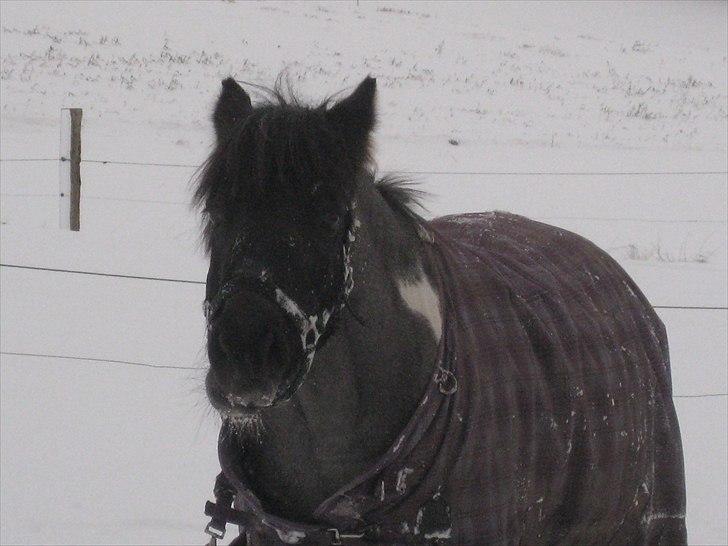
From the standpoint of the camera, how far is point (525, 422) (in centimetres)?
198

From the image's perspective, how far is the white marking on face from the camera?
188cm

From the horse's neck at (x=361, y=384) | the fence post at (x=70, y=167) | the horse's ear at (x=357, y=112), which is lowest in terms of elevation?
the fence post at (x=70, y=167)

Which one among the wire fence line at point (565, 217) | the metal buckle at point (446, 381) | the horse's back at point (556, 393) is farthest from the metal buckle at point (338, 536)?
the wire fence line at point (565, 217)

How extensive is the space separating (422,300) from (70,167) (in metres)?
5.38

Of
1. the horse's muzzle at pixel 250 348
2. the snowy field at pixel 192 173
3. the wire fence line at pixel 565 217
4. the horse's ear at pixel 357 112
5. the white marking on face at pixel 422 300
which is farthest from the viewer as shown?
the wire fence line at pixel 565 217

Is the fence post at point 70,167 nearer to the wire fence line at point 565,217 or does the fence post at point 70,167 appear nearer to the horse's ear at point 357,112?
the wire fence line at point 565,217

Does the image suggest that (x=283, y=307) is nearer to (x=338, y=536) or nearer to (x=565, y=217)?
(x=338, y=536)

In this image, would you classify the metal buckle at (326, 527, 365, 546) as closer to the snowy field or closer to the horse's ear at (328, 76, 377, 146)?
the snowy field

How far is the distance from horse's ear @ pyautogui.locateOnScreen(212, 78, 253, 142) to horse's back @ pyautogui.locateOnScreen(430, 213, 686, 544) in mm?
552

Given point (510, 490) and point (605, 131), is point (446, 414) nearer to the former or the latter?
point (510, 490)

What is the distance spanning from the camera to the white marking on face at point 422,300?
1.88 m

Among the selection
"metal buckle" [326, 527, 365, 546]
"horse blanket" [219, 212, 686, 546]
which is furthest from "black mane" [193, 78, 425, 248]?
"metal buckle" [326, 527, 365, 546]

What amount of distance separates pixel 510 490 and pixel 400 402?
0.30m

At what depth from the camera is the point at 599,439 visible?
2.25 m
